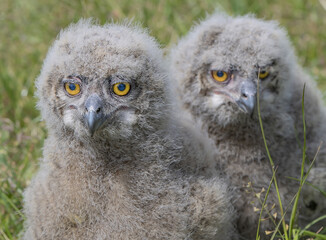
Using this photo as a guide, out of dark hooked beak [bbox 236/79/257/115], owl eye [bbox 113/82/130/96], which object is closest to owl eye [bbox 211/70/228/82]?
dark hooked beak [bbox 236/79/257/115]

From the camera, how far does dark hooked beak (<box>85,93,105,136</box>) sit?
12.1 feet

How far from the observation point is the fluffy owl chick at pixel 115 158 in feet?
12.8

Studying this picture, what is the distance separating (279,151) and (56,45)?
6.52 ft

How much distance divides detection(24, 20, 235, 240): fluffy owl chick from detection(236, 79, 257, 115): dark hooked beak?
26.6 inches

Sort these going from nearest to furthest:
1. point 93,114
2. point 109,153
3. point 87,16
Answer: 1. point 93,114
2. point 109,153
3. point 87,16

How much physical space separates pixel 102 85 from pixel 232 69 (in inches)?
51.0

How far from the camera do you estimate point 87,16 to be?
6.65 m

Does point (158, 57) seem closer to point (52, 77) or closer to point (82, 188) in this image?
point (52, 77)

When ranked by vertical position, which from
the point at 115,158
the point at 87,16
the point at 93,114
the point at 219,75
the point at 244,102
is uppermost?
the point at 87,16

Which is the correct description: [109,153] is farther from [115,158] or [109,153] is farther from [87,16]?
[87,16]

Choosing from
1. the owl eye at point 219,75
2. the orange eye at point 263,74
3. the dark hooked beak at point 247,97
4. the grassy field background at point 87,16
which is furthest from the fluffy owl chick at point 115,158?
the grassy field background at point 87,16

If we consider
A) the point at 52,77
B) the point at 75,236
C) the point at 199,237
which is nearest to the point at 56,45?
the point at 52,77

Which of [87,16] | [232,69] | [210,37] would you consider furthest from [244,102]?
[87,16]

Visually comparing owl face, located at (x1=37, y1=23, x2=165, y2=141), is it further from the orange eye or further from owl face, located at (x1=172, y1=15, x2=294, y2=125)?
the orange eye
